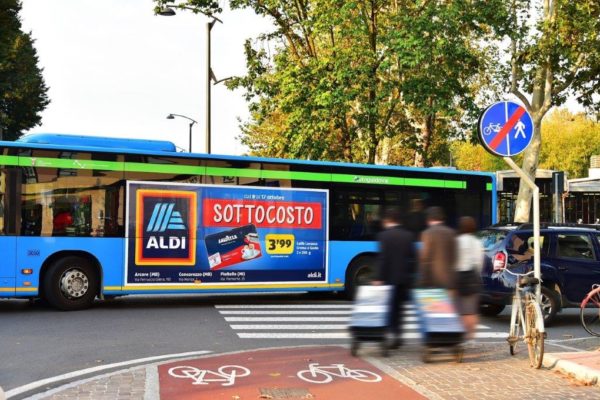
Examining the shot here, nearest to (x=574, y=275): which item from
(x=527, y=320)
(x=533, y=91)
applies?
(x=527, y=320)

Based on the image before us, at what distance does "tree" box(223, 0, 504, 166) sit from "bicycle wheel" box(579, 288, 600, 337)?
1045 cm

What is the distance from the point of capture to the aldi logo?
13797 millimetres

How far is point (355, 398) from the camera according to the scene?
6.96m

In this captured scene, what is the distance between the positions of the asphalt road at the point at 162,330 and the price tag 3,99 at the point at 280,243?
3.65 feet

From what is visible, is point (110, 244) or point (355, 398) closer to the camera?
point (355, 398)

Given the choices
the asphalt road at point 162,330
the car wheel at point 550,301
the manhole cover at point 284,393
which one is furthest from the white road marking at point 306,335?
the manhole cover at point 284,393

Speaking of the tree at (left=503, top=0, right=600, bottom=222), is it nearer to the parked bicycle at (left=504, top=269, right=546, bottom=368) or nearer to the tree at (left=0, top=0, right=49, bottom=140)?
the parked bicycle at (left=504, top=269, right=546, bottom=368)

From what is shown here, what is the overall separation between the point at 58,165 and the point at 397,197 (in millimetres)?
7045

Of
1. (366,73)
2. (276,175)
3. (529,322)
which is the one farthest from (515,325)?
(366,73)

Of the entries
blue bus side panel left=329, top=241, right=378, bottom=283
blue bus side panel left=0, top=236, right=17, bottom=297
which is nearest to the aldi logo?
blue bus side panel left=0, top=236, right=17, bottom=297

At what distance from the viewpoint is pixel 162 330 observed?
11.3 m

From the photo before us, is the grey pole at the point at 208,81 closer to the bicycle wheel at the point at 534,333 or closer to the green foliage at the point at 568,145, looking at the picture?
the bicycle wheel at the point at 534,333

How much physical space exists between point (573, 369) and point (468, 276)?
148cm

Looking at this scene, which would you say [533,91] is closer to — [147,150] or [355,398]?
[147,150]
